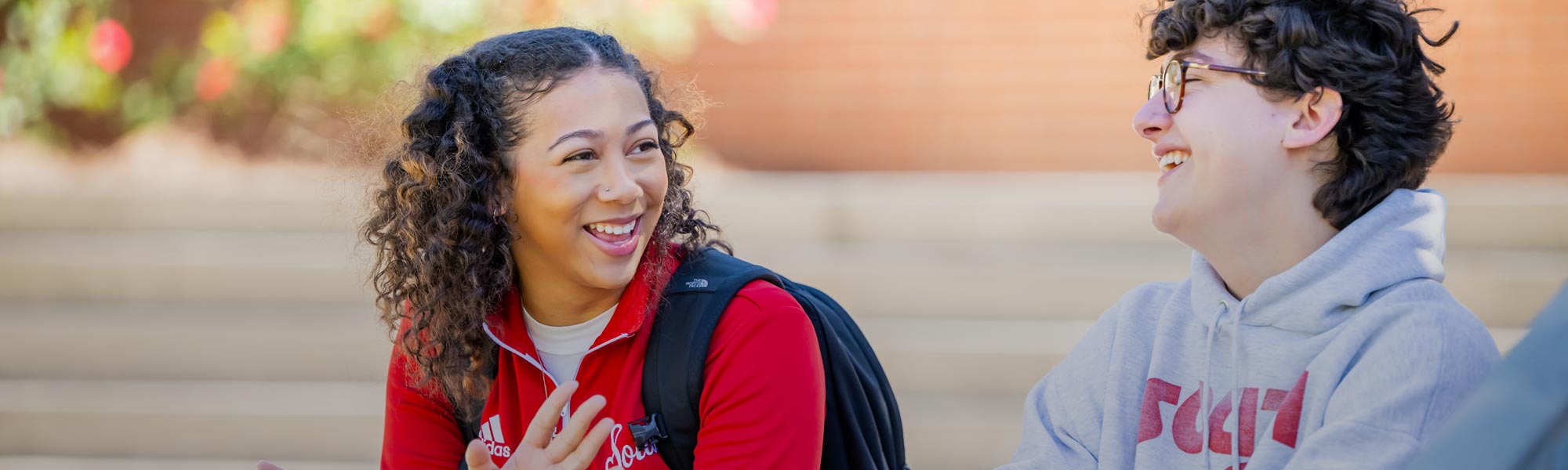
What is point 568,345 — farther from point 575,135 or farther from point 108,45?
point 108,45

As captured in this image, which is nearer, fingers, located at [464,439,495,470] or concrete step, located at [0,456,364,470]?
fingers, located at [464,439,495,470]

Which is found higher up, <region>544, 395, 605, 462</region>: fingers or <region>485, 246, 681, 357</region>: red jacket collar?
<region>485, 246, 681, 357</region>: red jacket collar

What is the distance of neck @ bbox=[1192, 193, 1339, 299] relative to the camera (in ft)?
6.00

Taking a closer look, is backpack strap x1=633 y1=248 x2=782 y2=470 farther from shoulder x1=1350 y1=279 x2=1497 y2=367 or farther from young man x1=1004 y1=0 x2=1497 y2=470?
shoulder x1=1350 y1=279 x2=1497 y2=367

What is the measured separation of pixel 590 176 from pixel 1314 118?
1187 mm

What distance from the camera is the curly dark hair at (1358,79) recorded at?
179cm

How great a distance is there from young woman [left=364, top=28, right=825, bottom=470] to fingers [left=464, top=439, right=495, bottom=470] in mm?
113

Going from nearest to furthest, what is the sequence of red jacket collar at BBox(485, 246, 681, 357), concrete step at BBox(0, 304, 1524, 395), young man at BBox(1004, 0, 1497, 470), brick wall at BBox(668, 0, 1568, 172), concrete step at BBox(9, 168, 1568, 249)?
young man at BBox(1004, 0, 1497, 470), red jacket collar at BBox(485, 246, 681, 357), concrete step at BBox(0, 304, 1524, 395), concrete step at BBox(9, 168, 1568, 249), brick wall at BBox(668, 0, 1568, 172)

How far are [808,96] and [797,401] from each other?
4.46 m

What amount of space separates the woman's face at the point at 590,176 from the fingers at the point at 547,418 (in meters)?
0.33

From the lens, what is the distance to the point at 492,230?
7.52ft

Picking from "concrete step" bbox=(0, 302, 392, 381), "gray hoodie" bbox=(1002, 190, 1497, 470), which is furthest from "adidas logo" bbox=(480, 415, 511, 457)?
"concrete step" bbox=(0, 302, 392, 381)

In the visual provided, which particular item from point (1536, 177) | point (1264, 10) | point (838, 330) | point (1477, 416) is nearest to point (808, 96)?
point (1536, 177)

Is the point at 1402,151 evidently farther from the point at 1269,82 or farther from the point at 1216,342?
the point at 1216,342
